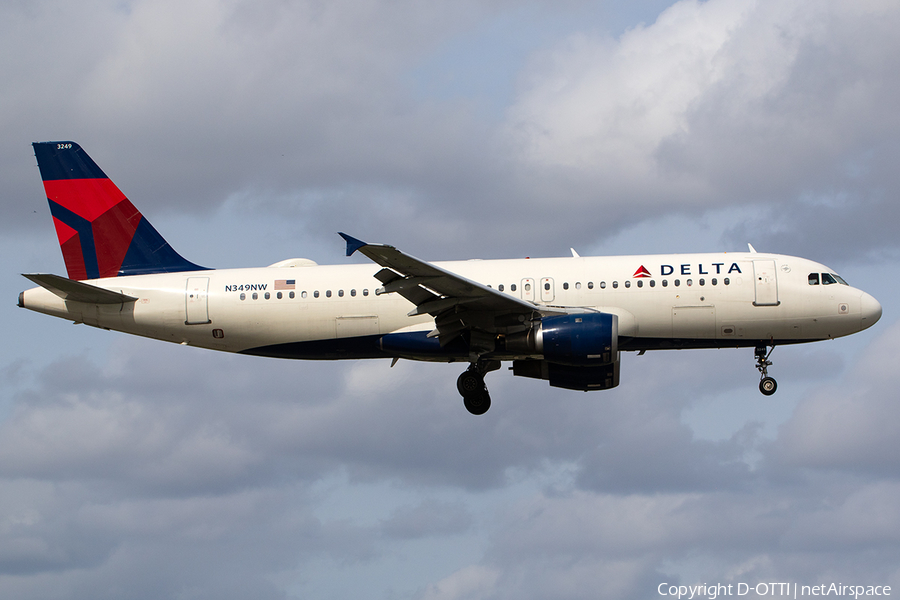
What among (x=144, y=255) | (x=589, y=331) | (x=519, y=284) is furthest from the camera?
(x=144, y=255)

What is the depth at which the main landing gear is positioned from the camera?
3412 cm

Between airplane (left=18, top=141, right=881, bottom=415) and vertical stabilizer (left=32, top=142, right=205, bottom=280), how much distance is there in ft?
2.71

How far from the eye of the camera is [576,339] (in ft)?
101

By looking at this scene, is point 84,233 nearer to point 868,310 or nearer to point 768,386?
point 768,386

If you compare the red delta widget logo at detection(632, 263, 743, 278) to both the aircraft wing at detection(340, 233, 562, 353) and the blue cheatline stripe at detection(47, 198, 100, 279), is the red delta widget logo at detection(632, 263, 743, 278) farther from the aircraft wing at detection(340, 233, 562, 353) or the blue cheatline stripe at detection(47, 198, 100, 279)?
the blue cheatline stripe at detection(47, 198, 100, 279)

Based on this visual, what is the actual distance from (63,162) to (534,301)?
18.6 m

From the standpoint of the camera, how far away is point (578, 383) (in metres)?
34.9

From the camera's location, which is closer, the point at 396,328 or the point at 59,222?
the point at 396,328

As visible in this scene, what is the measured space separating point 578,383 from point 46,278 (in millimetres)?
17984

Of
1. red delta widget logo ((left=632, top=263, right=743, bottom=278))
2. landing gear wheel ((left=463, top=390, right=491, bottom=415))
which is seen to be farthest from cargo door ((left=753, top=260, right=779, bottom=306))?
landing gear wheel ((left=463, top=390, right=491, bottom=415))

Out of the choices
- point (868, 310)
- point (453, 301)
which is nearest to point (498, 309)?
point (453, 301)

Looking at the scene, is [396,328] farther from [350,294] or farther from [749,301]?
[749,301]

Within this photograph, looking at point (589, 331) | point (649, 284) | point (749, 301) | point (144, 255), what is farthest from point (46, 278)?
point (749, 301)

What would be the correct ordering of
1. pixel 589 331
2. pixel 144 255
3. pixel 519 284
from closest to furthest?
pixel 589 331, pixel 519 284, pixel 144 255
